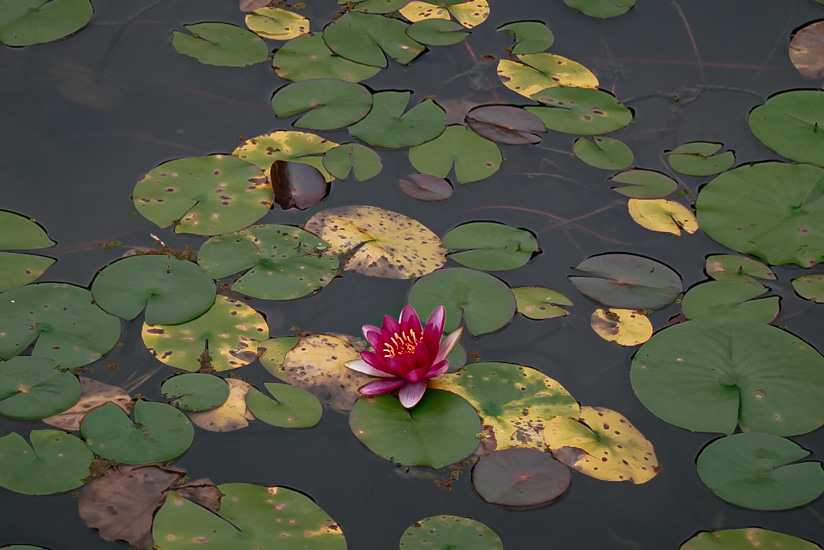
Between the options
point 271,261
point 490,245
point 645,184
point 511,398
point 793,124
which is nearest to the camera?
point 511,398

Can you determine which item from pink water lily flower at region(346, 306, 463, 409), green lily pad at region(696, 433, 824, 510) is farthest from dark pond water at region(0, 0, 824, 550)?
pink water lily flower at region(346, 306, 463, 409)

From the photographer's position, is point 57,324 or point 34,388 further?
point 57,324

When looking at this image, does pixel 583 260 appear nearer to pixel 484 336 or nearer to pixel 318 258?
pixel 484 336

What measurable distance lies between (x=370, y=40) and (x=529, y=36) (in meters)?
0.87

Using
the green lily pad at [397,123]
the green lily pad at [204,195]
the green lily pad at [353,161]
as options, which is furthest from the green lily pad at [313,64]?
the green lily pad at [204,195]

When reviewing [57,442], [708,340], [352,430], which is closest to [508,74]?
[708,340]

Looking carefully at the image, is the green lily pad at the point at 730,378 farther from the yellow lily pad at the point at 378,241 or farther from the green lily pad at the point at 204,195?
the green lily pad at the point at 204,195

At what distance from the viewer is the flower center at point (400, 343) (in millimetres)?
2753

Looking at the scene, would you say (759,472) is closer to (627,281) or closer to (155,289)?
(627,281)

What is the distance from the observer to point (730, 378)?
2820 millimetres

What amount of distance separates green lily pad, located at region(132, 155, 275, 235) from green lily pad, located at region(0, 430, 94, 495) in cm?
103

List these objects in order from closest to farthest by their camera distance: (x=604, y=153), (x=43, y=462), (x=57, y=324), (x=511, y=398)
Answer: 1. (x=43, y=462)
2. (x=511, y=398)
3. (x=57, y=324)
4. (x=604, y=153)

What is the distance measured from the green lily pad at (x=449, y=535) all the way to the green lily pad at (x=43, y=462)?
1.10 metres

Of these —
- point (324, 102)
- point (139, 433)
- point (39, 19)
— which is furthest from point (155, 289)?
point (39, 19)
